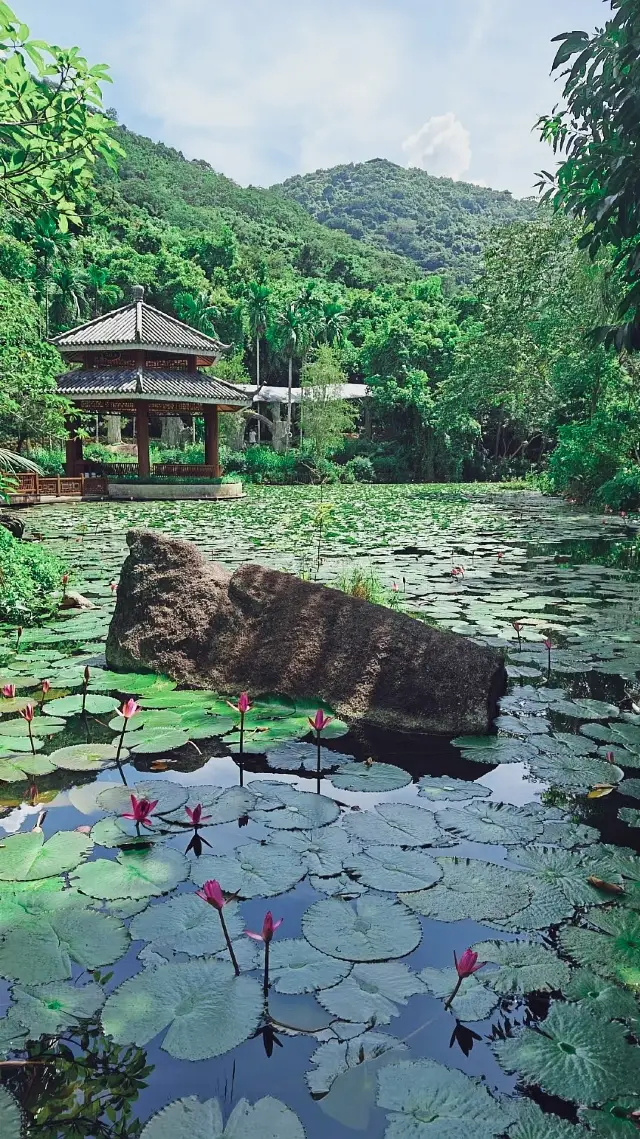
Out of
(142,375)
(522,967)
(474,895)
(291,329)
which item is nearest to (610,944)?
(522,967)

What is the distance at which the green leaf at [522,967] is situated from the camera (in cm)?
176

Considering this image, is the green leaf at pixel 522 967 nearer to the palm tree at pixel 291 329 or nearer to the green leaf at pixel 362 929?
the green leaf at pixel 362 929

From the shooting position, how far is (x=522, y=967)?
5.99 feet

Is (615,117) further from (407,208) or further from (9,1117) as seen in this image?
(407,208)

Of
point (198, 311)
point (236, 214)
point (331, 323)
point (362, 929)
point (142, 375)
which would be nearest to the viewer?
point (362, 929)

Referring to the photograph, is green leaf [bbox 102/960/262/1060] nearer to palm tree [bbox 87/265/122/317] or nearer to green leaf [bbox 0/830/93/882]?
green leaf [bbox 0/830/93/882]

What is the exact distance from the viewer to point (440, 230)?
329ft

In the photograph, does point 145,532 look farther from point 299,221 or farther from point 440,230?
point 440,230

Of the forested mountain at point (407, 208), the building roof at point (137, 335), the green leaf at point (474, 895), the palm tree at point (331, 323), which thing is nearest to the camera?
→ the green leaf at point (474, 895)

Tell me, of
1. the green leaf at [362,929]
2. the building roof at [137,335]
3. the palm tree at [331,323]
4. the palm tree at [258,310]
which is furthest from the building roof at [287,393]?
the green leaf at [362,929]

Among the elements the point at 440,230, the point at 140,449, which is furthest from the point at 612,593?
the point at 440,230

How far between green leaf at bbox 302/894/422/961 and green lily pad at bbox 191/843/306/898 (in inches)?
6.6

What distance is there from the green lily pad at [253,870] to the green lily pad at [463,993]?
20.1 inches

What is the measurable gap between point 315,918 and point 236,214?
242ft
